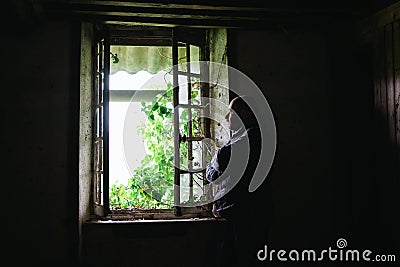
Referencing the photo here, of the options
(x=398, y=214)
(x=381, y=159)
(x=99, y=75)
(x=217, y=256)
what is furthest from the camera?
(x=99, y=75)

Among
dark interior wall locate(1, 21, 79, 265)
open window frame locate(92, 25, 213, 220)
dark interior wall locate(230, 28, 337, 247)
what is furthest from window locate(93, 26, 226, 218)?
dark interior wall locate(230, 28, 337, 247)

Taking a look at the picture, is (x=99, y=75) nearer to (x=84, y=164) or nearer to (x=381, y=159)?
(x=84, y=164)

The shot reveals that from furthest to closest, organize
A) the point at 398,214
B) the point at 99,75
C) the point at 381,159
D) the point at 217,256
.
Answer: the point at 99,75 < the point at 217,256 < the point at 381,159 < the point at 398,214

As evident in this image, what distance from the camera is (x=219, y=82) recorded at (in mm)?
3105

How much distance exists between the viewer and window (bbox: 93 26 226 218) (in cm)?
304

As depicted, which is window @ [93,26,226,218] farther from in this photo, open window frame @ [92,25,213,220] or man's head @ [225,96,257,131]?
man's head @ [225,96,257,131]

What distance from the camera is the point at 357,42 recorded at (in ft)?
9.54

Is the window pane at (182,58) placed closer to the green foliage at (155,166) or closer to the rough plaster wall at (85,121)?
the green foliage at (155,166)

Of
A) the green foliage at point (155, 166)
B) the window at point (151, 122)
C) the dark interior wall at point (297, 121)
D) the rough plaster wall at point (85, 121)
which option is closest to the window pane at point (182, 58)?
the window at point (151, 122)

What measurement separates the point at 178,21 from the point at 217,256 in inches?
66.0

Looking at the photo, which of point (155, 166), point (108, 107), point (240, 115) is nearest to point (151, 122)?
point (155, 166)

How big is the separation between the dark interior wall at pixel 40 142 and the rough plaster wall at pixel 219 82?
1045 mm

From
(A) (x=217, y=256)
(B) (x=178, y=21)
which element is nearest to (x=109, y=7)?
(B) (x=178, y=21)

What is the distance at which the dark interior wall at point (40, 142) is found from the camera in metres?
2.67
